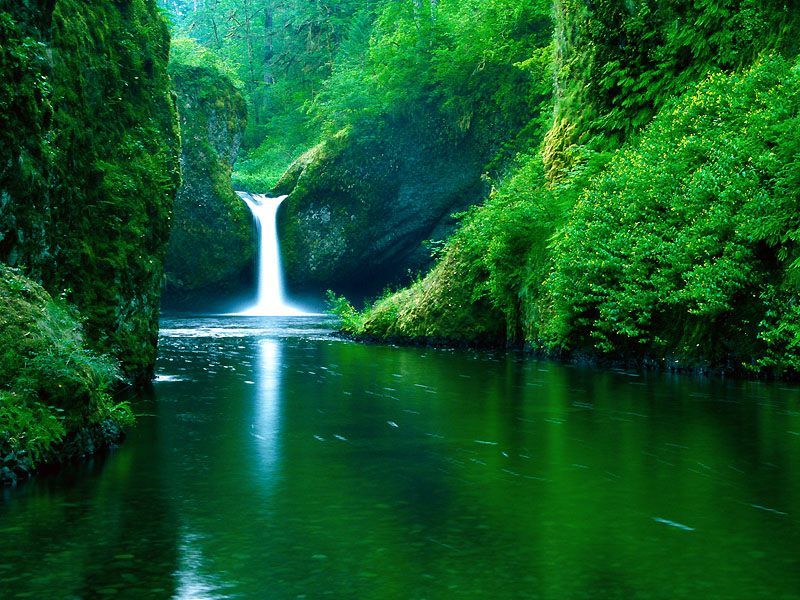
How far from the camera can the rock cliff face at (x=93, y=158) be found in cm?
945

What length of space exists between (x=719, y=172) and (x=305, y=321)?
20896mm

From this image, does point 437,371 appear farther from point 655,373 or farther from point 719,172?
point 719,172

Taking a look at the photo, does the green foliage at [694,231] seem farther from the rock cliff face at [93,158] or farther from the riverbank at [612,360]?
the rock cliff face at [93,158]

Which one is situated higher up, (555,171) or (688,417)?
(555,171)

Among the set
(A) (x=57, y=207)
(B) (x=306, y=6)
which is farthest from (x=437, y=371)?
(B) (x=306, y=6)

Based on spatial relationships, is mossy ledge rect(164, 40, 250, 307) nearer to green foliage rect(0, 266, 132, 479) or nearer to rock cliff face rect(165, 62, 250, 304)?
rock cliff face rect(165, 62, 250, 304)

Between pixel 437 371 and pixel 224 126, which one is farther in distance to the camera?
pixel 224 126

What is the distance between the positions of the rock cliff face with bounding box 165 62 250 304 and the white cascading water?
0.48m

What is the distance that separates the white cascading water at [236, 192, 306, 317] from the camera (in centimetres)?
3853

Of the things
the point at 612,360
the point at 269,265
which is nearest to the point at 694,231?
the point at 612,360

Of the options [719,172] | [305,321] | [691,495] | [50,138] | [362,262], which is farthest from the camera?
[362,262]

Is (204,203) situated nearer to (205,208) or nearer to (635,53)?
(205,208)

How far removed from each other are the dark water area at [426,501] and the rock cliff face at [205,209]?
25.4 m

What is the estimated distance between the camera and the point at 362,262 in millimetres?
38625
